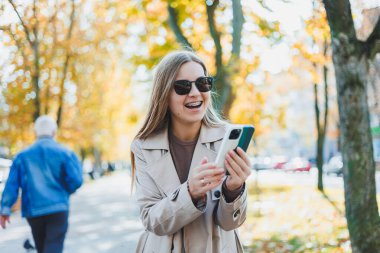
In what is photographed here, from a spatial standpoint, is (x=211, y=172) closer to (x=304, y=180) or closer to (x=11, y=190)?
(x=11, y=190)

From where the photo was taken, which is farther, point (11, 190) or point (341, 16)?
point (11, 190)

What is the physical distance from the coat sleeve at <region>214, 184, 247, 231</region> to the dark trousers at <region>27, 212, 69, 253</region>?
12.2 ft

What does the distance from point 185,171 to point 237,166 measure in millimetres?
466

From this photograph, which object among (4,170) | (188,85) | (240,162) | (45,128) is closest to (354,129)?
(188,85)

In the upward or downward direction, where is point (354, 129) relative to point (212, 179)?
downward

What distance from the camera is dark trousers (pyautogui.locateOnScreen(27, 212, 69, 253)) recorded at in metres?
5.51

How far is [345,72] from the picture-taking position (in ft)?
16.5

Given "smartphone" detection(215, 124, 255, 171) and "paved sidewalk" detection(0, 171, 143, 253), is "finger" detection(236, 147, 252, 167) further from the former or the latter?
"paved sidewalk" detection(0, 171, 143, 253)

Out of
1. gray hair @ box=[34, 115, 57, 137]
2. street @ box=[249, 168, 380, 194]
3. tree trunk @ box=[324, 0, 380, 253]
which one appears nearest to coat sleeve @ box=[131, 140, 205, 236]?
tree trunk @ box=[324, 0, 380, 253]

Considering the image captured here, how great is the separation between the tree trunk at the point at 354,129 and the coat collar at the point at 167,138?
297 centimetres

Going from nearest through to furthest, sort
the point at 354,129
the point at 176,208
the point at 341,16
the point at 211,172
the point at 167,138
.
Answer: the point at 211,172 < the point at 176,208 < the point at 167,138 < the point at 341,16 < the point at 354,129

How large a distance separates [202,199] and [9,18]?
36.4 ft

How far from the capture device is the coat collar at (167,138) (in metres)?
2.48

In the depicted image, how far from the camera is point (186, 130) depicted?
8.41 feet
